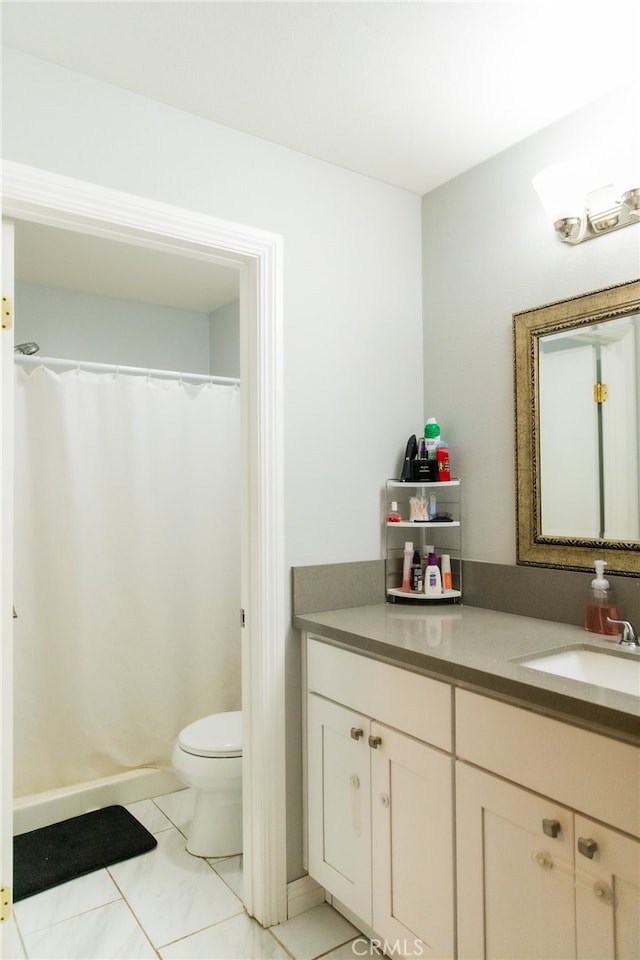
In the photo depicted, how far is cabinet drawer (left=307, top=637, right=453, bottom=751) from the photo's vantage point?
1458 millimetres

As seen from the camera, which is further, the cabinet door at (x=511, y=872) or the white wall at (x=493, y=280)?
the white wall at (x=493, y=280)

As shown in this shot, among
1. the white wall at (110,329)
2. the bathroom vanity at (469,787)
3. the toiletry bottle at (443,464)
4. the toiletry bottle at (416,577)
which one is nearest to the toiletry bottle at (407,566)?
the toiletry bottle at (416,577)

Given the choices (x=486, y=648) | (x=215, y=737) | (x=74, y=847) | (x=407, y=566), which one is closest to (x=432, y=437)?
(x=407, y=566)

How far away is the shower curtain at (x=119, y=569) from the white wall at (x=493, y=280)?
46.3 inches

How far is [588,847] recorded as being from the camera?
1.12 meters

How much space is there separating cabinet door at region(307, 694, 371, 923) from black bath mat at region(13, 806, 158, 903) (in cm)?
78

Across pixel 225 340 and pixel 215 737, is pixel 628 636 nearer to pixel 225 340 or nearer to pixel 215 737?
pixel 215 737

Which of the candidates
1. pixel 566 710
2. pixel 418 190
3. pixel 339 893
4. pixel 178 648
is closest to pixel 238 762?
pixel 339 893

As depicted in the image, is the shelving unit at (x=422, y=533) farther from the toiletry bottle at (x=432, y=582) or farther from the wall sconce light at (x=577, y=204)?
the wall sconce light at (x=577, y=204)

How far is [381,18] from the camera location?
4.78ft

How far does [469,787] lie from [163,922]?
3.67ft

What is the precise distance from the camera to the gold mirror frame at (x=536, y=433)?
1735 mm

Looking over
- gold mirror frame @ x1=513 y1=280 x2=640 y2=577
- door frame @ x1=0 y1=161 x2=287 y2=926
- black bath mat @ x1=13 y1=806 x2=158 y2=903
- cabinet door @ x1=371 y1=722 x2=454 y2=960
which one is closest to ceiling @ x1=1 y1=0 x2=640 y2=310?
door frame @ x1=0 y1=161 x2=287 y2=926

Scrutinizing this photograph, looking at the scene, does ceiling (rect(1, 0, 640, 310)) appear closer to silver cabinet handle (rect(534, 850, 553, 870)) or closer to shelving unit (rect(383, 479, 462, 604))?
shelving unit (rect(383, 479, 462, 604))
